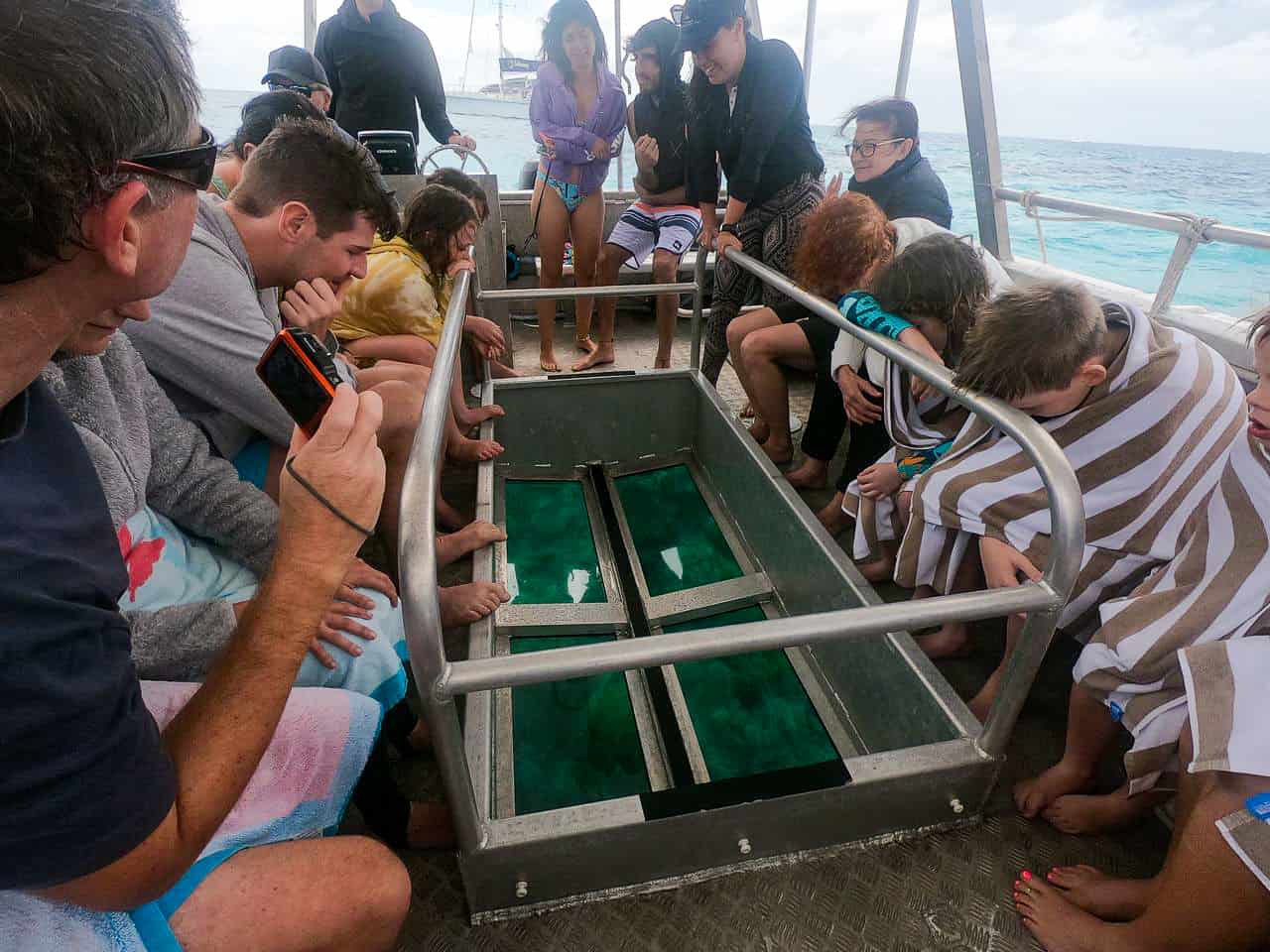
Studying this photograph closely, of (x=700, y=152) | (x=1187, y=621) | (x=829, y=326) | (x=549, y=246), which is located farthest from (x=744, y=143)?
(x=1187, y=621)

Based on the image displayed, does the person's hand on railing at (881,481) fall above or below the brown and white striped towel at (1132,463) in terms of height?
below

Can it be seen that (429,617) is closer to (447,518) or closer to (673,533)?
(447,518)

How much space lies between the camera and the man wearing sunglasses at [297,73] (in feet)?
9.24

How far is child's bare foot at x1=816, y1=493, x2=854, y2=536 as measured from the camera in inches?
79.5

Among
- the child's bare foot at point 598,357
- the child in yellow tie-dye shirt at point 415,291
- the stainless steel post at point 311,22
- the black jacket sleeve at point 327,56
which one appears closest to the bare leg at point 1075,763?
the child in yellow tie-dye shirt at point 415,291

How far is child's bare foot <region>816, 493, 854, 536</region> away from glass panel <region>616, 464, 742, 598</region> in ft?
0.98

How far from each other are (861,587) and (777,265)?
148 centimetres

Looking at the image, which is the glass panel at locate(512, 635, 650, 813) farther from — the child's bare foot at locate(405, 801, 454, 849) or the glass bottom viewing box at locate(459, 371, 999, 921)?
the child's bare foot at locate(405, 801, 454, 849)

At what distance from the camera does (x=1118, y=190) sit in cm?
486

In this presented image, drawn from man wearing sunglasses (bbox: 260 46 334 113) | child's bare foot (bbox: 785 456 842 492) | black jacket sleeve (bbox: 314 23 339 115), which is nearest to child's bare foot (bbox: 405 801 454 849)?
child's bare foot (bbox: 785 456 842 492)

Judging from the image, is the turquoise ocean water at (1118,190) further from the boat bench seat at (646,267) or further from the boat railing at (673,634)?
the boat bench seat at (646,267)

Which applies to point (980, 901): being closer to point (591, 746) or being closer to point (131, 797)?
point (591, 746)

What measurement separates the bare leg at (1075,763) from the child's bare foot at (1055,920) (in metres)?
0.14

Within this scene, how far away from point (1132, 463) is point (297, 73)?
3293 millimetres
